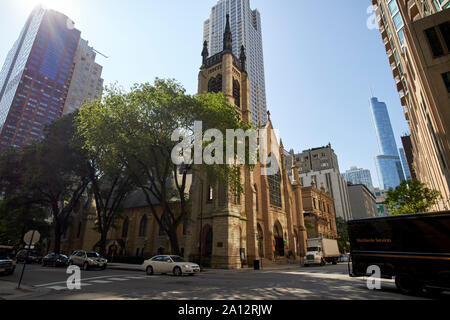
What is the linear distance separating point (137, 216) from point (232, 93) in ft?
80.1

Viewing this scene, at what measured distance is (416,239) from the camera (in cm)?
879

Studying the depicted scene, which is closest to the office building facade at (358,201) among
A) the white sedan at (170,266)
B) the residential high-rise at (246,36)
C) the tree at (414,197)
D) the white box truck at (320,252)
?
the residential high-rise at (246,36)

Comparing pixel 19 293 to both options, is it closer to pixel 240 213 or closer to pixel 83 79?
pixel 240 213

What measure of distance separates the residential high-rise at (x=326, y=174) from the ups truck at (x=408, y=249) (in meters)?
69.2

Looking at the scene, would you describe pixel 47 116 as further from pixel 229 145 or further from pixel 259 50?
pixel 229 145

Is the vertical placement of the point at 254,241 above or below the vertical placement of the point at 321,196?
below

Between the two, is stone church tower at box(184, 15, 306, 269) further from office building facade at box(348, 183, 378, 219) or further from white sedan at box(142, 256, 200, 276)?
office building facade at box(348, 183, 378, 219)

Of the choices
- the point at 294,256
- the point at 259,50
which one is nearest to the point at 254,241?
the point at 294,256

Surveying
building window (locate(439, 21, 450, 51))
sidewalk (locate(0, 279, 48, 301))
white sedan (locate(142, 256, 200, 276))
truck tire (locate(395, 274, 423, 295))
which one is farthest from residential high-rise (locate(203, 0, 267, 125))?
sidewalk (locate(0, 279, 48, 301))

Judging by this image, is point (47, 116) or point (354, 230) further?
point (47, 116)

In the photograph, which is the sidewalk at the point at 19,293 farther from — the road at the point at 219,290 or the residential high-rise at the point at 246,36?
the residential high-rise at the point at 246,36

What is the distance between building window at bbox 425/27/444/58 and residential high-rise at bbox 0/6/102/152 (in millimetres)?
114536
